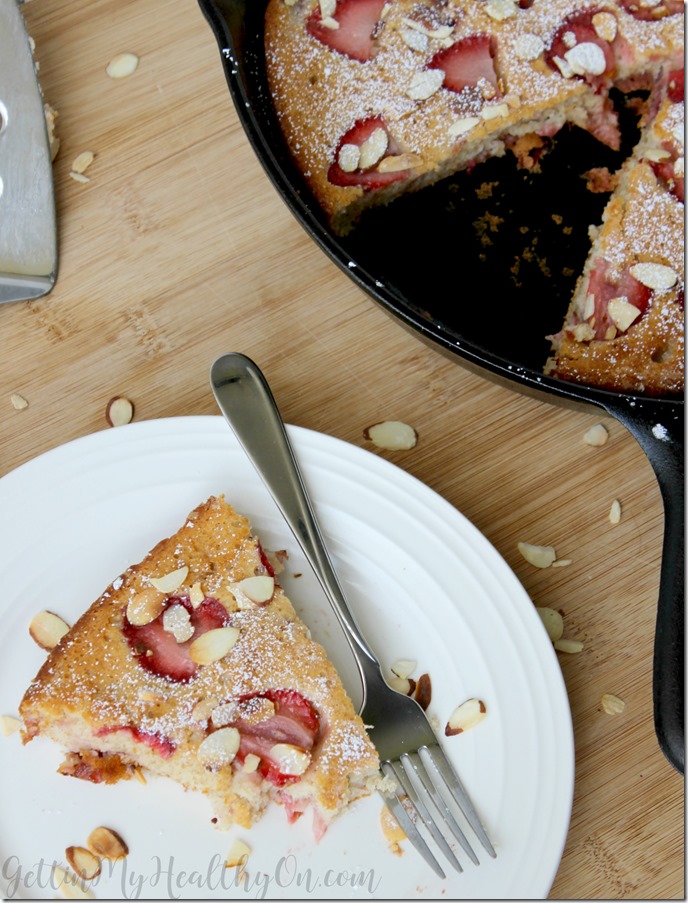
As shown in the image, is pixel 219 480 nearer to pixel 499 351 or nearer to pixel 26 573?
pixel 26 573

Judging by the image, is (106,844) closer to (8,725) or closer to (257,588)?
(8,725)

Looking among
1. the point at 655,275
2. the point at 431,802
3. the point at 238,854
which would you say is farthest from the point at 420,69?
the point at 238,854

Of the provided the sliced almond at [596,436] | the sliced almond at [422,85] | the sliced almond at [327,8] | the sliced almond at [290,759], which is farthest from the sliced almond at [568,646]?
the sliced almond at [327,8]

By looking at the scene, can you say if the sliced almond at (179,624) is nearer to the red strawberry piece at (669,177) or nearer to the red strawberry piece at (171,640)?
the red strawberry piece at (171,640)

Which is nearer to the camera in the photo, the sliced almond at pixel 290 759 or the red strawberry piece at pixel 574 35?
the sliced almond at pixel 290 759

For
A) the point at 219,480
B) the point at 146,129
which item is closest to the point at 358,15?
the point at 146,129

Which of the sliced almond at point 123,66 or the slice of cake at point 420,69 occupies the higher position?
the sliced almond at point 123,66

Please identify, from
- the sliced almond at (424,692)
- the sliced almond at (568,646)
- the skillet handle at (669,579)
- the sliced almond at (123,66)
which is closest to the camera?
the skillet handle at (669,579)

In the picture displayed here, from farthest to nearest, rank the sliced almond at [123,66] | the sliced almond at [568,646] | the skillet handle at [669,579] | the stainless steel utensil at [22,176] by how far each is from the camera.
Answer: the sliced almond at [123,66], the stainless steel utensil at [22,176], the sliced almond at [568,646], the skillet handle at [669,579]

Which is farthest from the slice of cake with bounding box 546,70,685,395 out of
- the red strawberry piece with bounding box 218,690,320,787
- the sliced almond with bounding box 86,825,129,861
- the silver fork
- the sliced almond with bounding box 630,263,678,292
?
the sliced almond with bounding box 86,825,129,861
